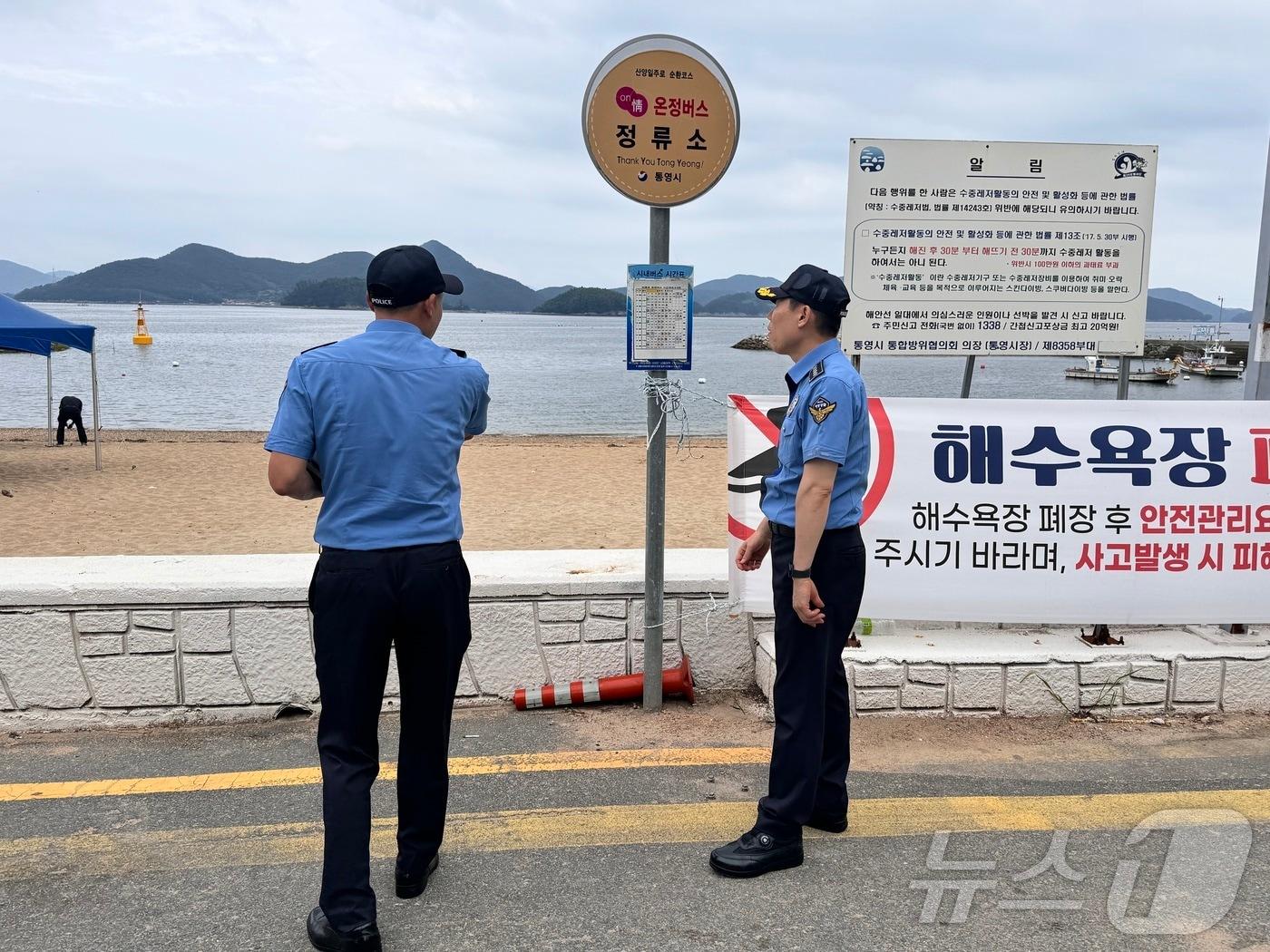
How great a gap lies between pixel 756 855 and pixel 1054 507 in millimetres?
2324

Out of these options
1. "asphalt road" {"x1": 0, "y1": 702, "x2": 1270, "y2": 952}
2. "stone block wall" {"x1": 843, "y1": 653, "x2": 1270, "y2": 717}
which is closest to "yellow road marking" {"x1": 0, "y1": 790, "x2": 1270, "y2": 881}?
"asphalt road" {"x1": 0, "y1": 702, "x2": 1270, "y2": 952}

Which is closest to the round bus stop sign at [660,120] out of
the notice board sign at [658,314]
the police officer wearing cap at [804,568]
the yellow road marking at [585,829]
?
the notice board sign at [658,314]

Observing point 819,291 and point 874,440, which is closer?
point 819,291

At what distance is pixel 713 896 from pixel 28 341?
1641 cm

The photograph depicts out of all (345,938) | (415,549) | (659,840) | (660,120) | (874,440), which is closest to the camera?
(345,938)

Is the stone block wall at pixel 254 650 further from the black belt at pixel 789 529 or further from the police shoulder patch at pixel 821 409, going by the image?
the police shoulder patch at pixel 821 409

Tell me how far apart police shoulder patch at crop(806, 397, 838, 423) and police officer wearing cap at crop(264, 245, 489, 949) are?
101cm

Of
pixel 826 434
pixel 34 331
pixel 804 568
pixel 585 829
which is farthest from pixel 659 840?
pixel 34 331

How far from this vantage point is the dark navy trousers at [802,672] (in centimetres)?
309

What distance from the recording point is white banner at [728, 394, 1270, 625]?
4.48 meters

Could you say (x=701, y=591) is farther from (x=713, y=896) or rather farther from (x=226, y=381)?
(x=226, y=381)

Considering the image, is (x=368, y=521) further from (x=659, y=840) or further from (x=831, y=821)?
(x=831, y=821)

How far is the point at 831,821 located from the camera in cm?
332

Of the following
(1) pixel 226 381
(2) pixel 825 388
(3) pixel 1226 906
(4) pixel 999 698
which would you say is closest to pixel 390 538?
(2) pixel 825 388
